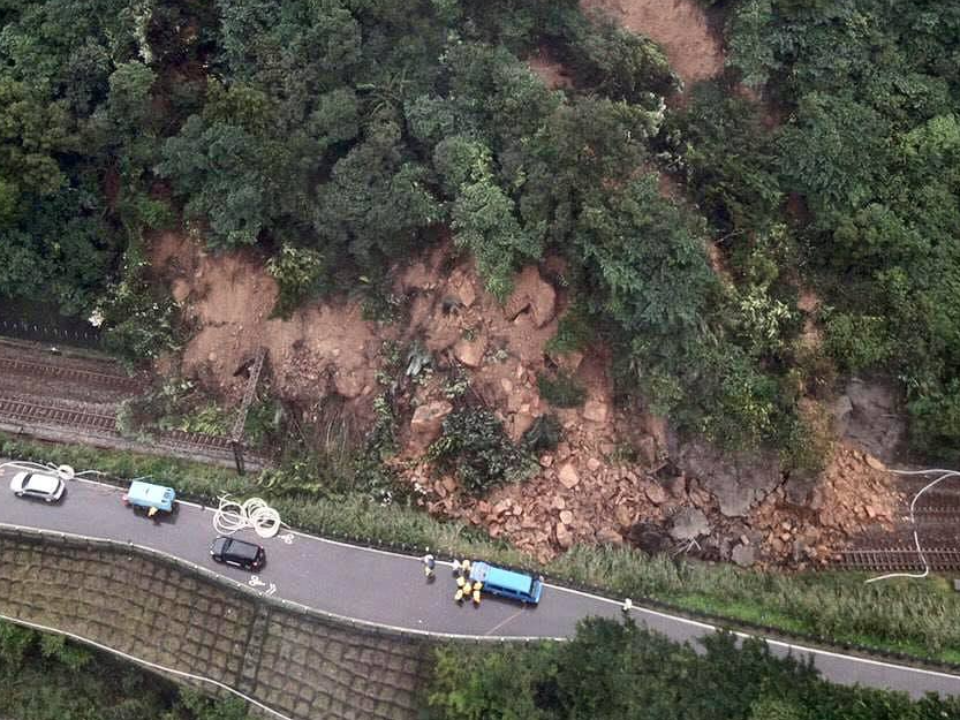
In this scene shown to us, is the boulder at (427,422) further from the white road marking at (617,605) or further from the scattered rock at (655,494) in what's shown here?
the scattered rock at (655,494)

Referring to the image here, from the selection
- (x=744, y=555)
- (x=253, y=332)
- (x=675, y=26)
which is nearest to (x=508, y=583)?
(x=744, y=555)

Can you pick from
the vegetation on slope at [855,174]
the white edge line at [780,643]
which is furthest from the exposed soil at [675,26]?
the white edge line at [780,643]

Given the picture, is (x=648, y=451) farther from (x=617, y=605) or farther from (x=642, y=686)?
(x=642, y=686)

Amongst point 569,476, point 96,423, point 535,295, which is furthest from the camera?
point 96,423

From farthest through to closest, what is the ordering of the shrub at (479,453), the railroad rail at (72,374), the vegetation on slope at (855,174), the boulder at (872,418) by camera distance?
the railroad rail at (72,374), the boulder at (872,418), the shrub at (479,453), the vegetation on slope at (855,174)

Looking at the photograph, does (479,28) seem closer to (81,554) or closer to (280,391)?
(280,391)
